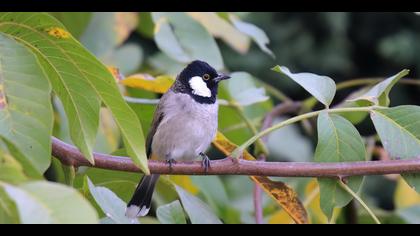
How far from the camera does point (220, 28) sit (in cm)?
338

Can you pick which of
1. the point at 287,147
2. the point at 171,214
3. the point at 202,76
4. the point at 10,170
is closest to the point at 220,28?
the point at 202,76

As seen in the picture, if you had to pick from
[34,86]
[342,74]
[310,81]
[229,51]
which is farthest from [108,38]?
[342,74]

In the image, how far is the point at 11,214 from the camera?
3.68 feet

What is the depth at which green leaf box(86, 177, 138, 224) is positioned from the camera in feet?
5.66

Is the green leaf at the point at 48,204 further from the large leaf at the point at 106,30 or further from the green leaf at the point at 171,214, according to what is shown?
the large leaf at the point at 106,30

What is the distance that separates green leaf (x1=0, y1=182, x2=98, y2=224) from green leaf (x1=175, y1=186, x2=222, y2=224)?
0.94 meters

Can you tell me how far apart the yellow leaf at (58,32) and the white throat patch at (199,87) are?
5.71 ft

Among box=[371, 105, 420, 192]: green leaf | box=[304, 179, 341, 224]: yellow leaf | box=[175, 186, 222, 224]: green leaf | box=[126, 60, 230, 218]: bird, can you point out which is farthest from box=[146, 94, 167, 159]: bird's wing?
box=[371, 105, 420, 192]: green leaf

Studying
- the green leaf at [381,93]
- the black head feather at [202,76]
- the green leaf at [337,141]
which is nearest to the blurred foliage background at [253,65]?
the black head feather at [202,76]

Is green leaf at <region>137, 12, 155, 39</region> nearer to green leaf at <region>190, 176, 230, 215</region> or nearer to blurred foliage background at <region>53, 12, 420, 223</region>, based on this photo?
green leaf at <region>190, 176, 230, 215</region>

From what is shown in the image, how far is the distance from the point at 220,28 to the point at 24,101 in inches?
75.9

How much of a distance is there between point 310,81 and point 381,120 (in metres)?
0.20

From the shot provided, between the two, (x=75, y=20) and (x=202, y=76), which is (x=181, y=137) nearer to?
(x=202, y=76)

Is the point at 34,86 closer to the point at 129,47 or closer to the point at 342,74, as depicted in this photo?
the point at 129,47
